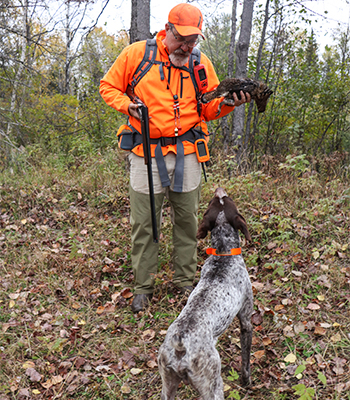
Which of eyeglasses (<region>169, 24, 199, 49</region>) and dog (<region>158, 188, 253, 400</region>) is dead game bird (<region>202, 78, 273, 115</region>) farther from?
dog (<region>158, 188, 253, 400</region>)

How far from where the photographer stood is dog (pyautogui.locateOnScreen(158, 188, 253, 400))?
2250mm

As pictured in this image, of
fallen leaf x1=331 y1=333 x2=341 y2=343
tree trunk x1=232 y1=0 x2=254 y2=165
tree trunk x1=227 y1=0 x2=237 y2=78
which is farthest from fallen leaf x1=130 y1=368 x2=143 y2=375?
tree trunk x1=227 y1=0 x2=237 y2=78

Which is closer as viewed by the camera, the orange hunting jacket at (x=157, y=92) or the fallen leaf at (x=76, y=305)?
the orange hunting jacket at (x=157, y=92)

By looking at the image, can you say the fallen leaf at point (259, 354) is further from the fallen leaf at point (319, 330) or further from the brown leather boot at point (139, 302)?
the brown leather boot at point (139, 302)

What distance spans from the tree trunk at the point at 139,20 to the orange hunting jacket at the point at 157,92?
2.88 meters

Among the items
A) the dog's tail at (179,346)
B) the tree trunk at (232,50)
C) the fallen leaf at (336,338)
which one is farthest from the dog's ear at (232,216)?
the tree trunk at (232,50)

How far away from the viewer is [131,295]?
14.9 feet

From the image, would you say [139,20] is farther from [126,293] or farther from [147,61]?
[126,293]

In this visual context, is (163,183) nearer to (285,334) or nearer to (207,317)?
(207,317)

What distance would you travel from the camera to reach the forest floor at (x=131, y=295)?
3271mm

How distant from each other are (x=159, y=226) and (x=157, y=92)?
5.06 ft

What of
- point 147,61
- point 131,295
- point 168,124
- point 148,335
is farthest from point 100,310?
point 147,61

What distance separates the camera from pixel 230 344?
3.64 metres

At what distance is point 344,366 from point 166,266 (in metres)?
2.31
